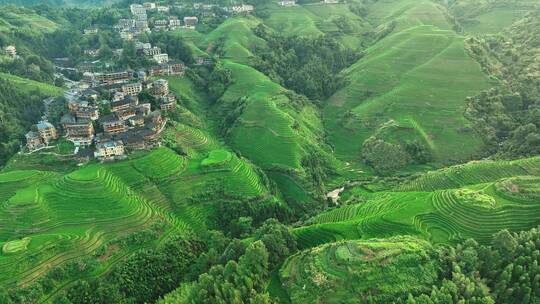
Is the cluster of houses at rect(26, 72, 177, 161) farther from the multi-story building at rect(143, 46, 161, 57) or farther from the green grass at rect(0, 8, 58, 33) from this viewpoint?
the green grass at rect(0, 8, 58, 33)

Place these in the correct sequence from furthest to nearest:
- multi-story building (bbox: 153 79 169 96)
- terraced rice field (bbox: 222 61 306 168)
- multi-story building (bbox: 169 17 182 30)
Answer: multi-story building (bbox: 169 17 182 30) < multi-story building (bbox: 153 79 169 96) < terraced rice field (bbox: 222 61 306 168)

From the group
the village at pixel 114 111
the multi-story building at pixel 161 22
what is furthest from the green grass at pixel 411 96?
the multi-story building at pixel 161 22

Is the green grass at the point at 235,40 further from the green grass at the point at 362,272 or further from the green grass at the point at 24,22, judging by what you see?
the green grass at the point at 362,272

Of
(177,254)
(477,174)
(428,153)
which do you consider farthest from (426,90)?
(177,254)

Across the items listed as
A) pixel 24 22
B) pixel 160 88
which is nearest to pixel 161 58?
pixel 160 88

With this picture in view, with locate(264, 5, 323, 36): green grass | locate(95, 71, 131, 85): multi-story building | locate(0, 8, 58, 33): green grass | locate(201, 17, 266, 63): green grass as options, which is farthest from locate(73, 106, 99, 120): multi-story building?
locate(264, 5, 323, 36): green grass
